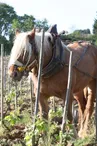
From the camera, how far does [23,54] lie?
14.0 ft

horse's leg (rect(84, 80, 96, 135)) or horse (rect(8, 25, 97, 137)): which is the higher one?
horse (rect(8, 25, 97, 137))

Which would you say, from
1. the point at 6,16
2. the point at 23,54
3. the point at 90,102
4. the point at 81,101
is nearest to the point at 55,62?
the point at 23,54

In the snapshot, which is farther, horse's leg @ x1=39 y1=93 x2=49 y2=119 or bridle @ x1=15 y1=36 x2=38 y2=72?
horse's leg @ x1=39 y1=93 x2=49 y2=119

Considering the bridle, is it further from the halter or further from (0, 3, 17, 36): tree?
(0, 3, 17, 36): tree

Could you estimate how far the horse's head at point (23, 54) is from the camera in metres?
4.20

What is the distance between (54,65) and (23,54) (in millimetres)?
544

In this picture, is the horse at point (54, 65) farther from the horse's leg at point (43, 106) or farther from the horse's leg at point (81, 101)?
the horse's leg at point (81, 101)

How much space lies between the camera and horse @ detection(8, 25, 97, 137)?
4254 mm

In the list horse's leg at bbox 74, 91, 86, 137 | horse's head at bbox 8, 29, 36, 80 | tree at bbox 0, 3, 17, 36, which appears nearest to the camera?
horse's head at bbox 8, 29, 36, 80

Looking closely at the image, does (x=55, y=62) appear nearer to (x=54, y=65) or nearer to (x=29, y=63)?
(x=54, y=65)

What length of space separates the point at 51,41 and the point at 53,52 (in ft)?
0.45

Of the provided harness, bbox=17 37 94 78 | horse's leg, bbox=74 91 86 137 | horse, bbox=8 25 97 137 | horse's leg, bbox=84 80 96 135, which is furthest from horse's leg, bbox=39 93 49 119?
horse's leg, bbox=74 91 86 137

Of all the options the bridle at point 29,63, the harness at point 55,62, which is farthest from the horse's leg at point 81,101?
the bridle at point 29,63

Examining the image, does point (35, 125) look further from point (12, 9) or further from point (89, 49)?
point (12, 9)
